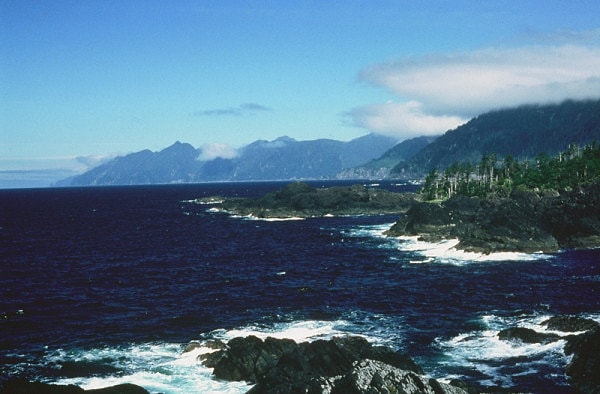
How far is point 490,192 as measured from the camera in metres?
177

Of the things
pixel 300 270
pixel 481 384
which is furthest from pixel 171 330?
pixel 300 270

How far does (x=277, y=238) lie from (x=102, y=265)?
4622cm

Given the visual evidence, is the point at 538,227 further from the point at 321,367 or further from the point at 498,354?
the point at 321,367

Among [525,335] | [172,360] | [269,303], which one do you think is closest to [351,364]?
[172,360]

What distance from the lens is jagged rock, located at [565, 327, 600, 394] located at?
33.5m

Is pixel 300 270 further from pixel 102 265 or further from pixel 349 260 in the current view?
pixel 102 265

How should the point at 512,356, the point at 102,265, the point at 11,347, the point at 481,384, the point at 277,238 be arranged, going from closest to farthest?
→ the point at 481,384
the point at 512,356
the point at 11,347
the point at 102,265
the point at 277,238

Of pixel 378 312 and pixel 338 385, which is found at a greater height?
pixel 338 385

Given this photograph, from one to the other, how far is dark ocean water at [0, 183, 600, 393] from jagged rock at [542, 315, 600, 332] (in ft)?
11.2

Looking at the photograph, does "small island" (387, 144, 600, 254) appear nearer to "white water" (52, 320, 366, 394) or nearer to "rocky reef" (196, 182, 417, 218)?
"white water" (52, 320, 366, 394)

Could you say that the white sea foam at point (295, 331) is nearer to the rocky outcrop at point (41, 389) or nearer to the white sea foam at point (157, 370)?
the white sea foam at point (157, 370)

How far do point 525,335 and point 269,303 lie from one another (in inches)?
1162

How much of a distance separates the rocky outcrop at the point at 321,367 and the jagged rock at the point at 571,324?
18.0 metres

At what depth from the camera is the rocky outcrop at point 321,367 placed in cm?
2535
